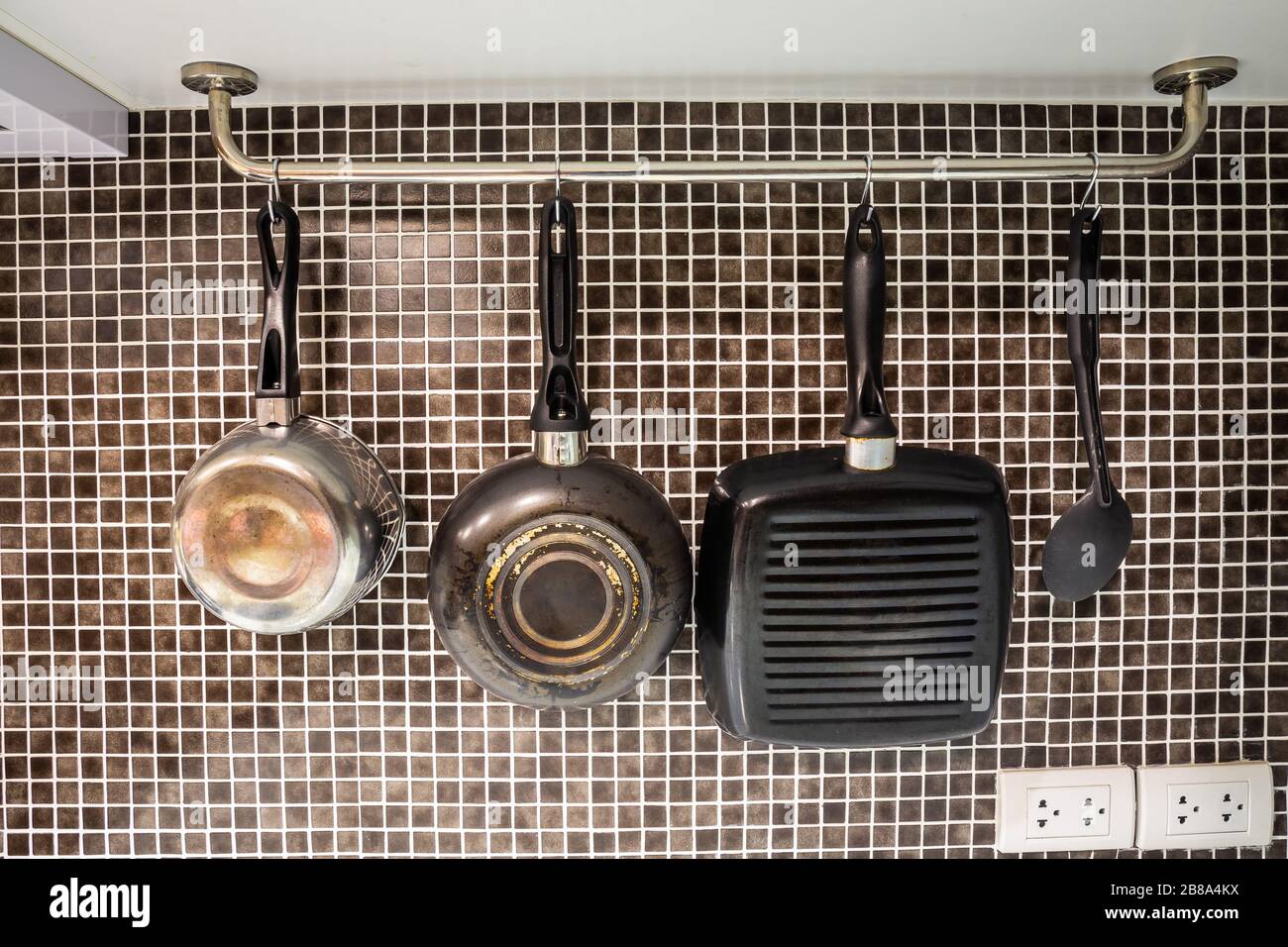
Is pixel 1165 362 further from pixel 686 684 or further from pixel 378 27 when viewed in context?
pixel 378 27

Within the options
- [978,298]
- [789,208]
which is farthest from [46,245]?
[978,298]

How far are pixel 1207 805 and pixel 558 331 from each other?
0.83m

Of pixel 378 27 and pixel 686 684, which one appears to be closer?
pixel 378 27

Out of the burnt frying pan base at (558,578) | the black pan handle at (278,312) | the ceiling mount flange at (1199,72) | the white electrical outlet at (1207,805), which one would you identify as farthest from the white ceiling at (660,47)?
the white electrical outlet at (1207,805)

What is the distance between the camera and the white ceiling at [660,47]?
626 mm

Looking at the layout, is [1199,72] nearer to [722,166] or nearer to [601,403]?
[722,166]

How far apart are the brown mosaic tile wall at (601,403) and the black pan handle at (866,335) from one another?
8 centimetres

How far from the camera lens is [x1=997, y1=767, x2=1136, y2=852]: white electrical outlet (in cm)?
85

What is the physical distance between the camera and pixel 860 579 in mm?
742

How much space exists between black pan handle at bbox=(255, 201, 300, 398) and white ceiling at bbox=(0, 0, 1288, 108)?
139mm

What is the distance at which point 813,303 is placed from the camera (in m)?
0.82

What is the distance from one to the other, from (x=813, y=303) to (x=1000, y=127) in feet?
0.85

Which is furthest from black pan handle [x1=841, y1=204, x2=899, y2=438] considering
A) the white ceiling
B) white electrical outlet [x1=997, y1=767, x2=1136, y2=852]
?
white electrical outlet [x1=997, y1=767, x2=1136, y2=852]

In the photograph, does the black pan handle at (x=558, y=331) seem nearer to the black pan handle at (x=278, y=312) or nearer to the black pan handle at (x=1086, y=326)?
the black pan handle at (x=278, y=312)
